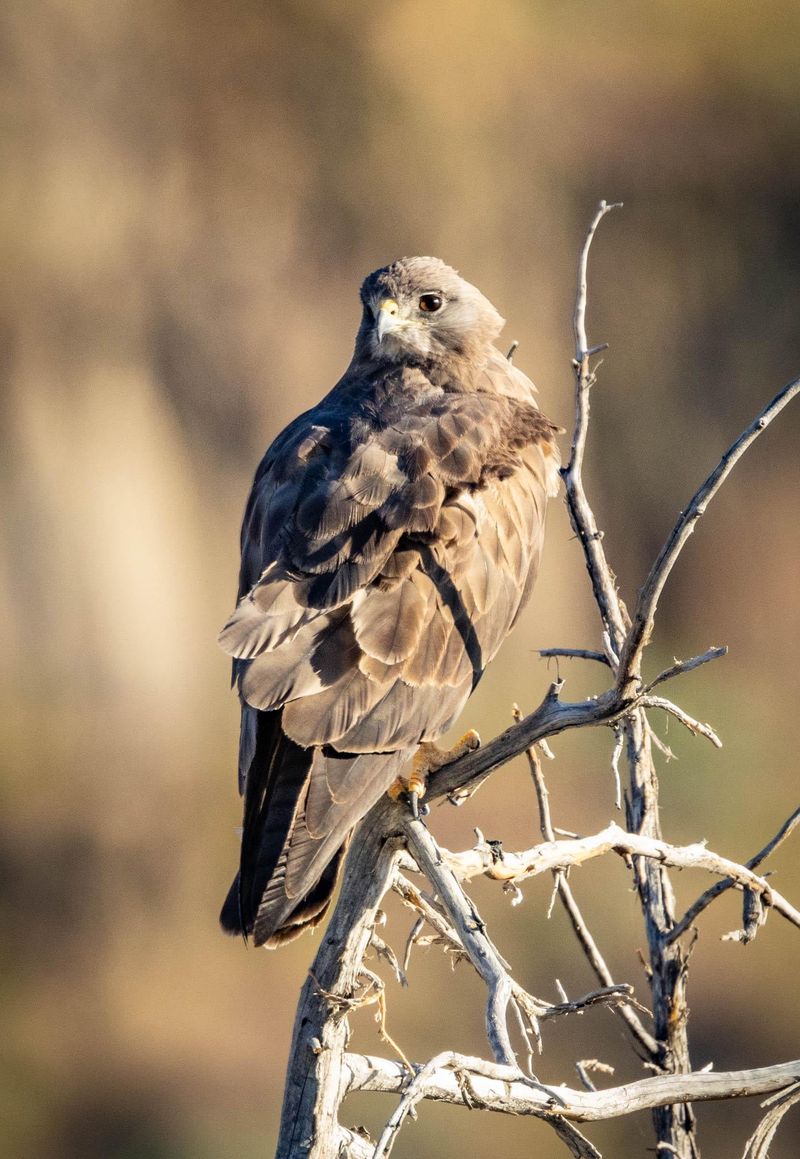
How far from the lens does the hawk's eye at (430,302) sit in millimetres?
4309

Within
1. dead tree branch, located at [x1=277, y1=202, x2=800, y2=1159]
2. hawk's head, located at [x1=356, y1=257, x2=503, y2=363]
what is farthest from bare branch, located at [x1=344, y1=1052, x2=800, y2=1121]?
hawk's head, located at [x1=356, y1=257, x2=503, y2=363]

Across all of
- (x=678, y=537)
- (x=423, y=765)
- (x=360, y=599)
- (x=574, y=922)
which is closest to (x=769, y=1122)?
(x=574, y=922)

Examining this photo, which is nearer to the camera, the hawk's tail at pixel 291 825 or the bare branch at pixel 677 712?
the bare branch at pixel 677 712

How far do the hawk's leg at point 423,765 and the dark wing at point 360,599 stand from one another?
0.05 m

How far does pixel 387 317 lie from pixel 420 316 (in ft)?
0.39

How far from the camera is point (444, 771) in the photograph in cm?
318

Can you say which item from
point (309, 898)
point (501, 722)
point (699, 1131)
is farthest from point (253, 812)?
point (501, 722)

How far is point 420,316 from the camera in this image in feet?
14.1

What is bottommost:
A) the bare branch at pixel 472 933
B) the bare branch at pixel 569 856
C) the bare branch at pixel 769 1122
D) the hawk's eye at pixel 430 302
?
the bare branch at pixel 769 1122

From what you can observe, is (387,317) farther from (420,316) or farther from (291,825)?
(291,825)

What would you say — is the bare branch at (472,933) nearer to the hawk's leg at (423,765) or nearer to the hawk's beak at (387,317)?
the hawk's leg at (423,765)

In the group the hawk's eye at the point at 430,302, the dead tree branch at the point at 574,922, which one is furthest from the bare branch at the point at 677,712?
the hawk's eye at the point at 430,302

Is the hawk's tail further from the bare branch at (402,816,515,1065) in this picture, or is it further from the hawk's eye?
the hawk's eye

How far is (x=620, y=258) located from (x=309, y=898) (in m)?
8.49
